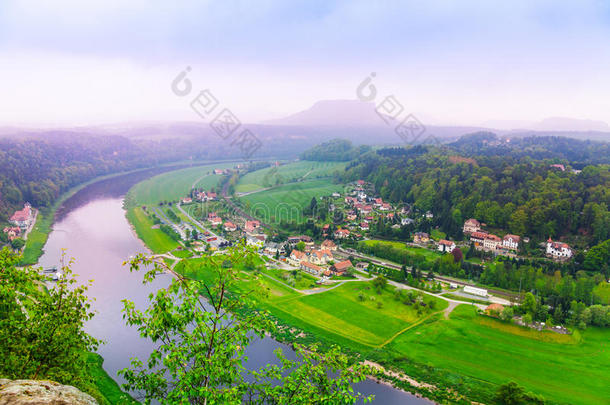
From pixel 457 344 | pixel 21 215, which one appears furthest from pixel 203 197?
pixel 457 344

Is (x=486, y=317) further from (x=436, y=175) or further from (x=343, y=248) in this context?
(x=436, y=175)

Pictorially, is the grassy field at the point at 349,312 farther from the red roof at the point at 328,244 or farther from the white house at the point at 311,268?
the red roof at the point at 328,244

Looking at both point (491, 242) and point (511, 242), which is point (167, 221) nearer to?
point (491, 242)

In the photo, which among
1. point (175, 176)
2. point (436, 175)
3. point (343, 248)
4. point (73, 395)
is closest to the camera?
point (73, 395)

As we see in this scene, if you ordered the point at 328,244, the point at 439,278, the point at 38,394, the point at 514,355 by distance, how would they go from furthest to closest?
the point at 328,244
the point at 439,278
the point at 514,355
the point at 38,394

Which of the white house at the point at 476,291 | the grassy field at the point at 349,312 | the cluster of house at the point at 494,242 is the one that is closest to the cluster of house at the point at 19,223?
the grassy field at the point at 349,312

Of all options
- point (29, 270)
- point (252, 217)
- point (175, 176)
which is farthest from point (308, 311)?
point (175, 176)
